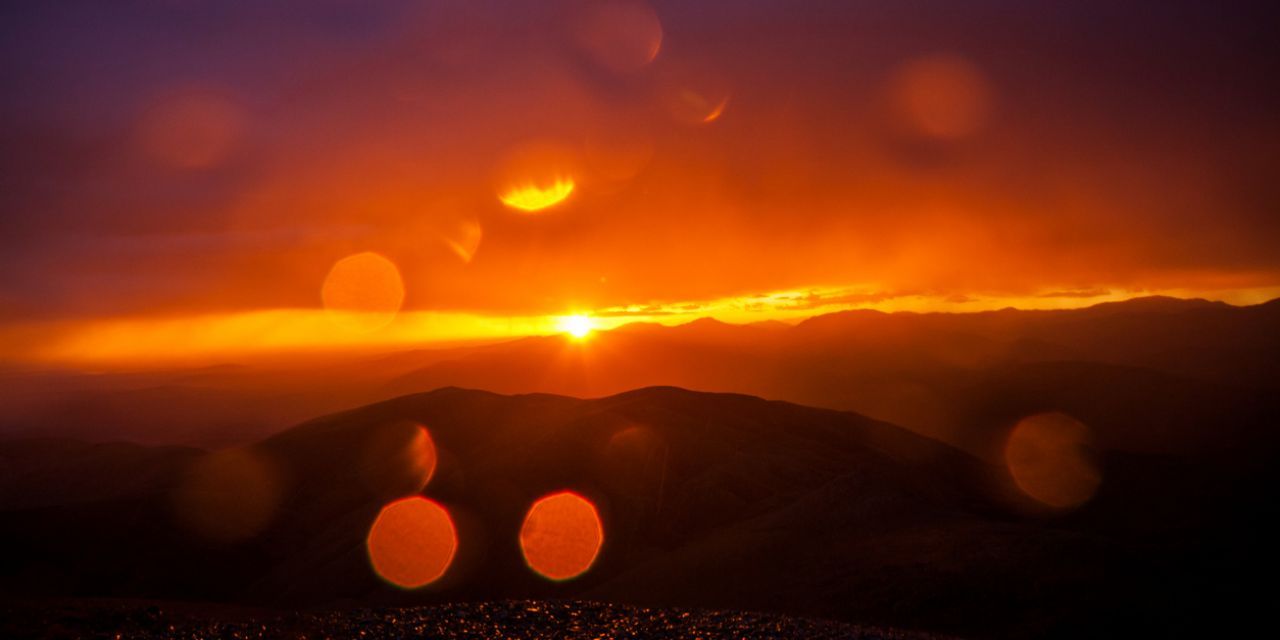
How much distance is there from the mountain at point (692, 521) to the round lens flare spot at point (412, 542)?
136 cm

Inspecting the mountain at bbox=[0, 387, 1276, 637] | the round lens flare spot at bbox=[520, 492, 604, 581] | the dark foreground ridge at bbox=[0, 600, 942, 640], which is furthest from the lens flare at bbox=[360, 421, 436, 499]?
the dark foreground ridge at bbox=[0, 600, 942, 640]

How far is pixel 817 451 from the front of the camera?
8100 centimetres

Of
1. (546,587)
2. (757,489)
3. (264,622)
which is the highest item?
(264,622)

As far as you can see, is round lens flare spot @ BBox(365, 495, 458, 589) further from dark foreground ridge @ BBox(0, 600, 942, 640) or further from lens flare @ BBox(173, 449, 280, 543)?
dark foreground ridge @ BBox(0, 600, 942, 640)

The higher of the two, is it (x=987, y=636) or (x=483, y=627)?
(x=483, y=627)

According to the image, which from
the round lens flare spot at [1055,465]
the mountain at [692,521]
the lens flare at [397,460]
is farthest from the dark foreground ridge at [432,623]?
the round lens flare spot at [1055,465]

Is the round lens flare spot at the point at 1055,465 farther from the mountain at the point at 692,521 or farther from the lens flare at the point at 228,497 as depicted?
the lens flare at the point at 228,497

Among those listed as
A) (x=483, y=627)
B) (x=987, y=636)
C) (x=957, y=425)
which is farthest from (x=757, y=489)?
(x=957, y=425)

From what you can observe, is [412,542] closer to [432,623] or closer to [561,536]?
[561,536]

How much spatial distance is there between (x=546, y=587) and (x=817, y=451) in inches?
1631

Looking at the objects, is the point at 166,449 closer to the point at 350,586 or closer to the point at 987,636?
the point at 350,586

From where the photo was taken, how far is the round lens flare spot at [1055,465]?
7881cm

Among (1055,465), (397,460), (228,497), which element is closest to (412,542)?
(397,460)

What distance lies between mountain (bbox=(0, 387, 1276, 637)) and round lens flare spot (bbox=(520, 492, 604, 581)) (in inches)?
49.2
